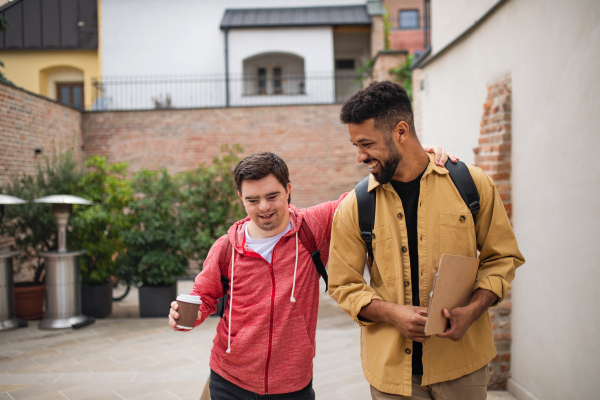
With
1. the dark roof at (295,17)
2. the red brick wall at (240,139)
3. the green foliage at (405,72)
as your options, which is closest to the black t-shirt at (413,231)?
the red brick wall at (240,139)

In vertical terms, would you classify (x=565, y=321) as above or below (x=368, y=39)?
below

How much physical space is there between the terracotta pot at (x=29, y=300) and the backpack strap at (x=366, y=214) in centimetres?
687

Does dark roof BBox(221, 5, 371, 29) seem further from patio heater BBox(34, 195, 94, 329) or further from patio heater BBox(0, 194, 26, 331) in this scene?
patio heater BBox(0, 194, 26, 331)

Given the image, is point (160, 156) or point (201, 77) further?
point (201, 77)

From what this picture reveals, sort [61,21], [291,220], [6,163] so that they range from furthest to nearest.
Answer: [61,21]
[6,163]
[291,220]

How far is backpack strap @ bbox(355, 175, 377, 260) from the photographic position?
1979 mm

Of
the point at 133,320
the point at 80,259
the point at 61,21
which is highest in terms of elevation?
the point at 61,21

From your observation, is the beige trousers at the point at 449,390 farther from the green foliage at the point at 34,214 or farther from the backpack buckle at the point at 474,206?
the green foliage at the point at 34,214

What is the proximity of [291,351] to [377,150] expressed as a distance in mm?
1067

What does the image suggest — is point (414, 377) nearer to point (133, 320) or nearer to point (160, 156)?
point (133, 320)

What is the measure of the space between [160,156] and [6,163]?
14.6 feet

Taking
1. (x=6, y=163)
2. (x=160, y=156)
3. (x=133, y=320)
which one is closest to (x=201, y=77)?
(x=160, y=156)

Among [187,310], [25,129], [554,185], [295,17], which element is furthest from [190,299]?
[295,17]

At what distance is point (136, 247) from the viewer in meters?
7.21
